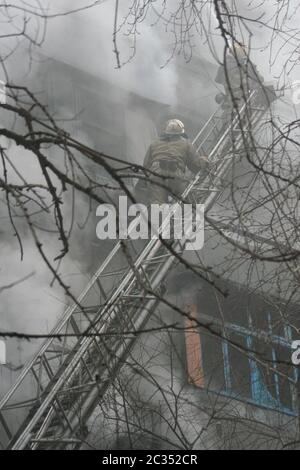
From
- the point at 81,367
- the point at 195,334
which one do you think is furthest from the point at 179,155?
the point at 81,367

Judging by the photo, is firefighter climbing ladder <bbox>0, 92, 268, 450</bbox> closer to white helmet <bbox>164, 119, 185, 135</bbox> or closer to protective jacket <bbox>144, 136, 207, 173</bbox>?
protective jacket <bbox>144, 136, 207, 173</bbox>

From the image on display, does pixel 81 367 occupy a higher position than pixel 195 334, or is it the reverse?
pixel 195 334

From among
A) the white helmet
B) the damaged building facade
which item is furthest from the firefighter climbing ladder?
the white helmet

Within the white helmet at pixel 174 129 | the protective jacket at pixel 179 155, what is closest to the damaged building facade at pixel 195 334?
the protective jacket at pixel 179 155

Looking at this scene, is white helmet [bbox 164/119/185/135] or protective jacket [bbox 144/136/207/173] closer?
protective jacket [bbox 144/136/207/173]

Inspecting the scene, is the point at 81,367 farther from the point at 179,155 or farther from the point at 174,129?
the point at 174,129

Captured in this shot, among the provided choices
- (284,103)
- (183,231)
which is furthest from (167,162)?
(284,103)

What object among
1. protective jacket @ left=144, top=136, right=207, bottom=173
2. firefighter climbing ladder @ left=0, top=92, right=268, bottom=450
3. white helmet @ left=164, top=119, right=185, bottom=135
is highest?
white helmet @ left=164, top=119, right=185, bottom=135

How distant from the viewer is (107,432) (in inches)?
313

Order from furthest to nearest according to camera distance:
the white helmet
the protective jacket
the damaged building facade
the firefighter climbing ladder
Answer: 1. the white helmet
2. the protective jacket
3. the damaged building facade
4. the firefighter climbing ladder

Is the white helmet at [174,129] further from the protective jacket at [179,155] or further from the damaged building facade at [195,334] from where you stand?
Result: the damaged building facade at [195,334]

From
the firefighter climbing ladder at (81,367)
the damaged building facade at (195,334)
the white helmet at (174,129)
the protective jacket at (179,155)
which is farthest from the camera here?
the white helmet at (174,129)
